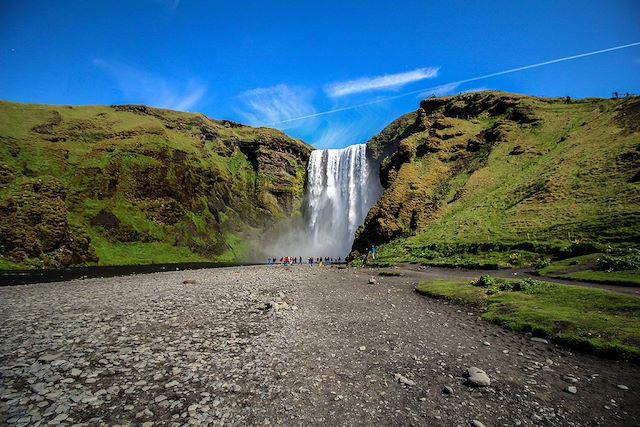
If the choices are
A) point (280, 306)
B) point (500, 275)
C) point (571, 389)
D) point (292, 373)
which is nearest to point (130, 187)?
point (280, 306)

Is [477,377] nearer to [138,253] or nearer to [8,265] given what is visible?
[8,265]

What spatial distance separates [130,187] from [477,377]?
116 m

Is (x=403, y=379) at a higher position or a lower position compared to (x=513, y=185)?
lower

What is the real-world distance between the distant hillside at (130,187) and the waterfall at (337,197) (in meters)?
26.3

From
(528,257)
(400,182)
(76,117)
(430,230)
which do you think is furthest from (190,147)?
(528,257)

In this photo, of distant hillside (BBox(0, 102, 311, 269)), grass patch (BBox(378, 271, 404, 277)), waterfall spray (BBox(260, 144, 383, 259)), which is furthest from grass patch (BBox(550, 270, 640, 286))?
Answer: distant hillside (BBox(0, 102, 311, 269))

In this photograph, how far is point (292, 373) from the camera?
Answer: 1001cm

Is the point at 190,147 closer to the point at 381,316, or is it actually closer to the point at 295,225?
the point at 295,225

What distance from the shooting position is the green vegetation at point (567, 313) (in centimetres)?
1093

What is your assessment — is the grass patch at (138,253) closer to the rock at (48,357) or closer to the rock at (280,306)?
the rock at (280,306)

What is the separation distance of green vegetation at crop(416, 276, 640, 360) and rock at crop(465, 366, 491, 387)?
→ 197 inches

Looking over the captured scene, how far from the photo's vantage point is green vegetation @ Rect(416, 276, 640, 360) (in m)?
10.9

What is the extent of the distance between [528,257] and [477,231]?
13.1 meters

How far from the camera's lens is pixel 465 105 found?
306ft
